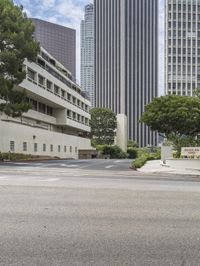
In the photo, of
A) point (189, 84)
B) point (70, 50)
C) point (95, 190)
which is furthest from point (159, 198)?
point (70, 50)

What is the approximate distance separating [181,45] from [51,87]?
65.3 metres

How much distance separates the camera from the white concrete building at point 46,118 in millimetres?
49250

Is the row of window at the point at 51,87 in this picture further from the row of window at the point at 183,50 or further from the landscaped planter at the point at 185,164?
the row of window at the point at 183,50

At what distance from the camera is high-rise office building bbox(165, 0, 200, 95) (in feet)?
404

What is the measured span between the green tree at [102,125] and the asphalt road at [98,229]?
361 ft

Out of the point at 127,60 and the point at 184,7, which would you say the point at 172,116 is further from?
the point at 127,60

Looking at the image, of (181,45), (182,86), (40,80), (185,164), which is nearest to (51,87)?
(40,80)

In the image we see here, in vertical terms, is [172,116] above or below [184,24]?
below

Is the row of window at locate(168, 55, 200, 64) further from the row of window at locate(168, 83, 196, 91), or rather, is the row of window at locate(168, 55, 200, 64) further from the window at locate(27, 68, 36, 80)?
the window at locate(27, 68, 36, 80)

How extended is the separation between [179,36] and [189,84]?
1369 cm

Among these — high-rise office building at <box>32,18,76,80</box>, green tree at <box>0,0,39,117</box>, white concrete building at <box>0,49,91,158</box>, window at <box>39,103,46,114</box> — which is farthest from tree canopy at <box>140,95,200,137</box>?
high-rise office building at <box>32,18,76,80</box>

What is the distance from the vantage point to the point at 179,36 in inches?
4894

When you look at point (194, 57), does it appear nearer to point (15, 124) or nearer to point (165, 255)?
point (15, 124)

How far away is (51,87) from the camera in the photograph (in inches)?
2707
